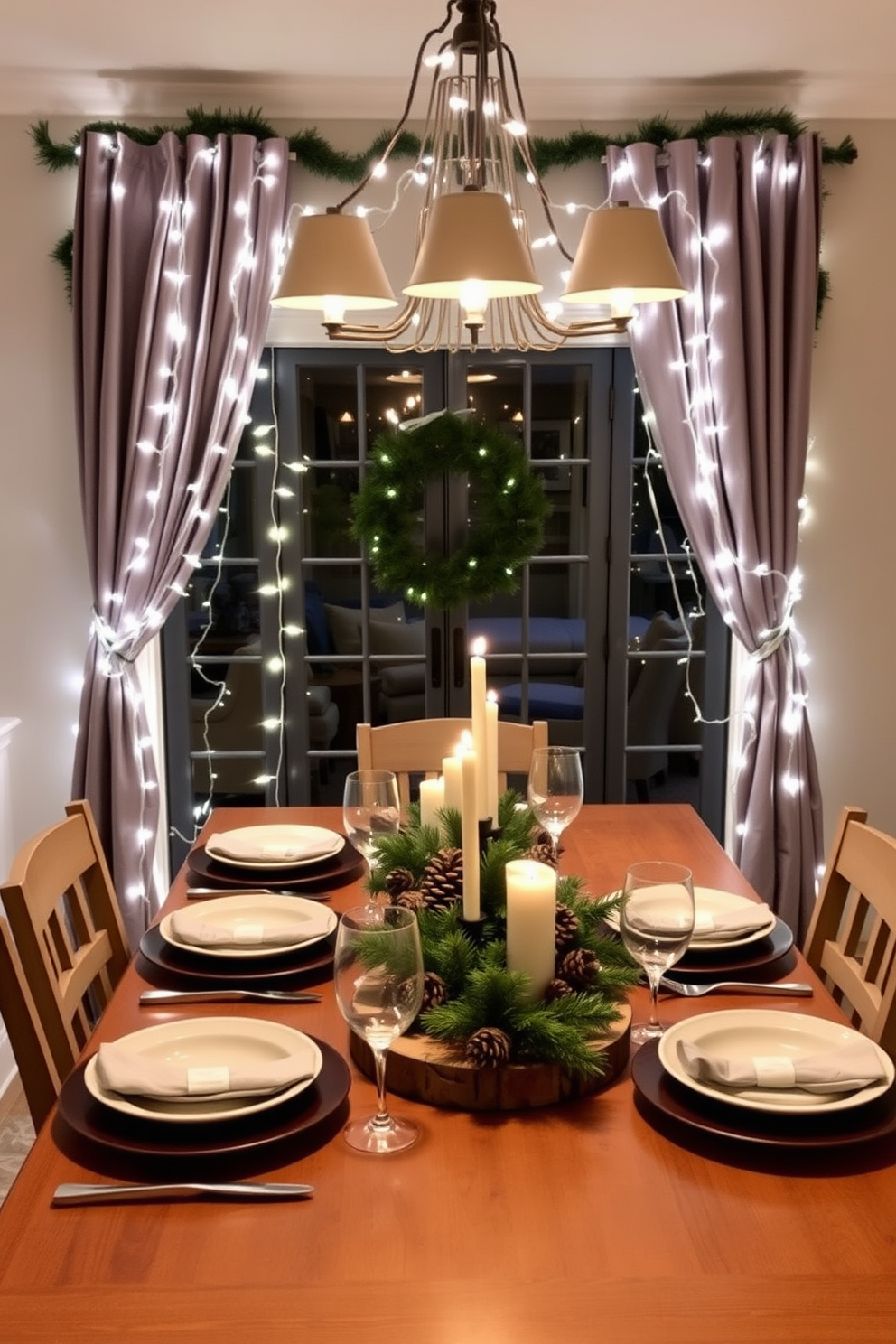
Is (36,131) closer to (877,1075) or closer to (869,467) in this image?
(869,467)

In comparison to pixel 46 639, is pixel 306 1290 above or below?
below

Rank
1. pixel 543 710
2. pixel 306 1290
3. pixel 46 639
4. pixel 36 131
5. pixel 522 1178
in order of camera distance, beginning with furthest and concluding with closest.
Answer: pixel 543 710, pixel 46 639, pixel 36 131, pixel 522 1178, pixel 306 1290

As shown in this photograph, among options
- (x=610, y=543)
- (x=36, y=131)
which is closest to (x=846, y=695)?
(x=610, y=543)

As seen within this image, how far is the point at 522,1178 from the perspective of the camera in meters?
1.26

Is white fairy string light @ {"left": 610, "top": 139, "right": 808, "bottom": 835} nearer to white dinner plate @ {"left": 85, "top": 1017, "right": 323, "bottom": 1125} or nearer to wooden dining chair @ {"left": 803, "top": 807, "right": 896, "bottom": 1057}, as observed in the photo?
wooden dining chair @ {"left": 803, "top": 807, "right": 896, "bottom": 1057}

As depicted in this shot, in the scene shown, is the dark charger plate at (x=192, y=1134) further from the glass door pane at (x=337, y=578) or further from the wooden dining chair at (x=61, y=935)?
the glass door pane at (x=337, y=578)

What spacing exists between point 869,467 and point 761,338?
20.6 inches

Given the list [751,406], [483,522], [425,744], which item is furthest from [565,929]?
[751,406]

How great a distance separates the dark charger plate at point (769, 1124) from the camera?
4.17 feet

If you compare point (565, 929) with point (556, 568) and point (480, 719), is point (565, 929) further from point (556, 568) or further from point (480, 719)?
point (556, 568)

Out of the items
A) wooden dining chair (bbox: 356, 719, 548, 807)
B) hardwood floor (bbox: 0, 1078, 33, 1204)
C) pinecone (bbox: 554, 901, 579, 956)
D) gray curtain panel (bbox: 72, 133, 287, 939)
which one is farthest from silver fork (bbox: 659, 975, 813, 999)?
gray curtain panel (bbox: 72, 133, 287, 939)

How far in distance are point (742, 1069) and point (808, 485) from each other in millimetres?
2594

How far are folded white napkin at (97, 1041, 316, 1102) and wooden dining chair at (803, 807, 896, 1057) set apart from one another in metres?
0.81

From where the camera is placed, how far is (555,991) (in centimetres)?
147
